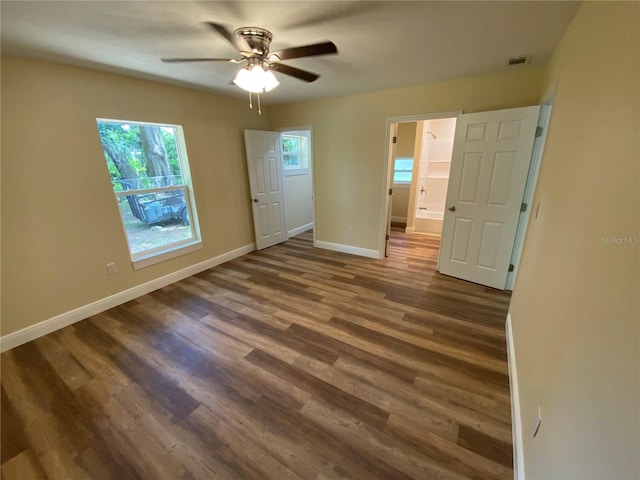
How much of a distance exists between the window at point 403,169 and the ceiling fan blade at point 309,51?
14.6ft

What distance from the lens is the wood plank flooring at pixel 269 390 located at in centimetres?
139

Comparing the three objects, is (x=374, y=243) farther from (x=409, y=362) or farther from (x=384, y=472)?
(x=384, y=472)

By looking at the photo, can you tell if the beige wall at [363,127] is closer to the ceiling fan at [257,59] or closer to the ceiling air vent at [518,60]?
the ceiling air vent at [518,60]

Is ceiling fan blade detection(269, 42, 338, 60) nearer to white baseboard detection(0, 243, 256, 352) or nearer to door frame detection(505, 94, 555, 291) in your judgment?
door frame detection(505, 94, 555, 291)

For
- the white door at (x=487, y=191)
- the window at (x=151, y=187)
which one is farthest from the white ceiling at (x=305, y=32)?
the window at (x=151, y=187)

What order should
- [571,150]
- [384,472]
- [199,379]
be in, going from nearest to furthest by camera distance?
1. [384,472]
2. [571,150]
3. [199,379]

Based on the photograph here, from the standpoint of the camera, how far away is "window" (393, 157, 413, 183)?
5746mm

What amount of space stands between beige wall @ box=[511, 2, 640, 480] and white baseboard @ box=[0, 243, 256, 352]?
12.2 ft

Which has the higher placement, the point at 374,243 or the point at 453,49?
the point at 453,49

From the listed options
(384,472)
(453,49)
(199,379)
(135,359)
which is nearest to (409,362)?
(384,472)

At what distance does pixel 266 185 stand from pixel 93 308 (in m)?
2.84

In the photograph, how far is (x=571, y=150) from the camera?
1.43m

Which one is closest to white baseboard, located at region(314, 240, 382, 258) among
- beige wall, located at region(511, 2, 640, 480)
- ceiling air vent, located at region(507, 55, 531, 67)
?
beige wall, located at region(511, 2, 640, 480)

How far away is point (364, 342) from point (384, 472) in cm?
97
